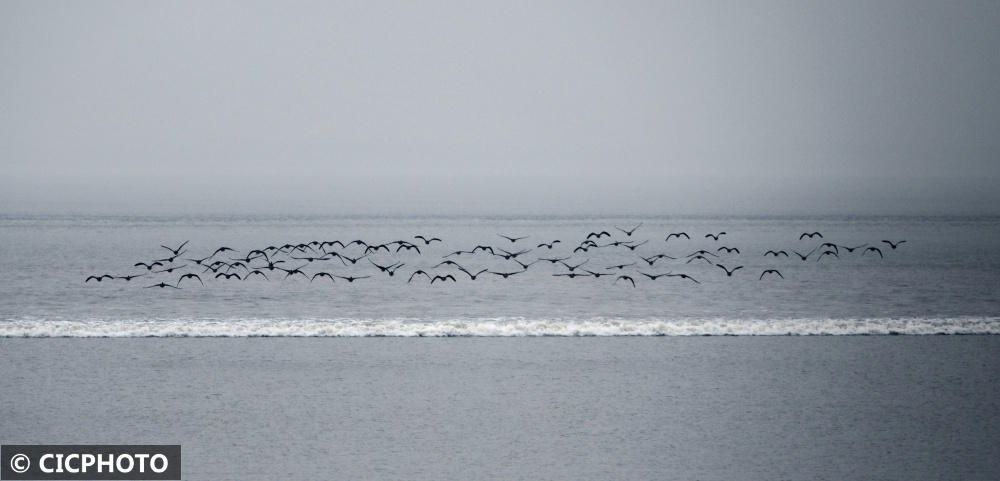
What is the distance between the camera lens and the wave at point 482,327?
2414cm

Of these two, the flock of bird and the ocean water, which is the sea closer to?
the ocean water

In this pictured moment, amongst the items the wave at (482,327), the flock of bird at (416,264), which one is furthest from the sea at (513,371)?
the flock of bird at (416,264)

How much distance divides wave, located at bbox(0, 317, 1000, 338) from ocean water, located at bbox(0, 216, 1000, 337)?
0.08 m

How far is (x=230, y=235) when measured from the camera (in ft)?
240

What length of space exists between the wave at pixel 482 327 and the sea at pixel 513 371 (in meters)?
0.12

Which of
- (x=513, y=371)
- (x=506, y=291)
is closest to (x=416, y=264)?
(x=506, y=291)

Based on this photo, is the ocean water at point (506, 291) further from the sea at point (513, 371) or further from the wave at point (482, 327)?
the sea at point (513, 371)

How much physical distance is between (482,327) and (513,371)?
236 inches

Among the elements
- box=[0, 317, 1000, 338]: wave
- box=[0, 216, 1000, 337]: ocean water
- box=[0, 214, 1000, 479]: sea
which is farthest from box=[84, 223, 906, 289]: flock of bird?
box=[0, 317, 1000, 338]: wave

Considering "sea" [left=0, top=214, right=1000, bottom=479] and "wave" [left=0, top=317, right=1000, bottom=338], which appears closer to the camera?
"sea" [left=0, top=214, right=1000, bottom=479]

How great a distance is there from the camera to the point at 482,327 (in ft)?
82.6

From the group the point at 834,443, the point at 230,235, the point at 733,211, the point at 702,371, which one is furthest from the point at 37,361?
the point at 733,211

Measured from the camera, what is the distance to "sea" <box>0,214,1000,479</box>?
13.4 m

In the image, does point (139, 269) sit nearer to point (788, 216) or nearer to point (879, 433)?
point (879, 433)
